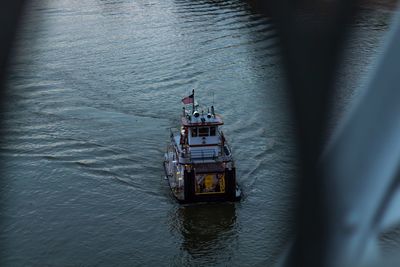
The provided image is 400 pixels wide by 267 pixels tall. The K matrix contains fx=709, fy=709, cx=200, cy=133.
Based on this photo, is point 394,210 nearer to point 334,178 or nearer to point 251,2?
point 334,178

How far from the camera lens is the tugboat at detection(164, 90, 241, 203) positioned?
508cm

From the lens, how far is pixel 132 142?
594cm

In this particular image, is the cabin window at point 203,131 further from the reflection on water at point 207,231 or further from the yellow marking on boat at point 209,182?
the reflection on water at point 207,231

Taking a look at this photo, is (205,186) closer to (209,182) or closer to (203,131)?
(209,182)

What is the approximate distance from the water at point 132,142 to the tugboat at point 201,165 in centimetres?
10

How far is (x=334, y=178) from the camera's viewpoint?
0.50 meters

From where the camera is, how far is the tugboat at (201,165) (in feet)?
16.7

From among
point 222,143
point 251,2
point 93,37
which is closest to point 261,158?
point 222,143

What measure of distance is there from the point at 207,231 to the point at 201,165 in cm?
73

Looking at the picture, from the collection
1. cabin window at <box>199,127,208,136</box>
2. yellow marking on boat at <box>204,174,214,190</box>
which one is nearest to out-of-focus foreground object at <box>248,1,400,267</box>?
yellow marking on boat at <box>204,174,214,190</box>

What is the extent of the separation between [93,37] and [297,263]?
7883mm

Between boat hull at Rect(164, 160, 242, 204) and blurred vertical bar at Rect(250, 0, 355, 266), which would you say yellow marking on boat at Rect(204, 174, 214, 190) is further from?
blurred vertical bar at Rect(250, 0, 355, 266)

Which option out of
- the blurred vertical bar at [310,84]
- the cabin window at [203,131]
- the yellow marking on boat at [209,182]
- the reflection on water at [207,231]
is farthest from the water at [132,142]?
the blurred vertical bar at [310,84]

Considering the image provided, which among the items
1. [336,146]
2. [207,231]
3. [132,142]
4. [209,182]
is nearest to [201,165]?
[209,182]
